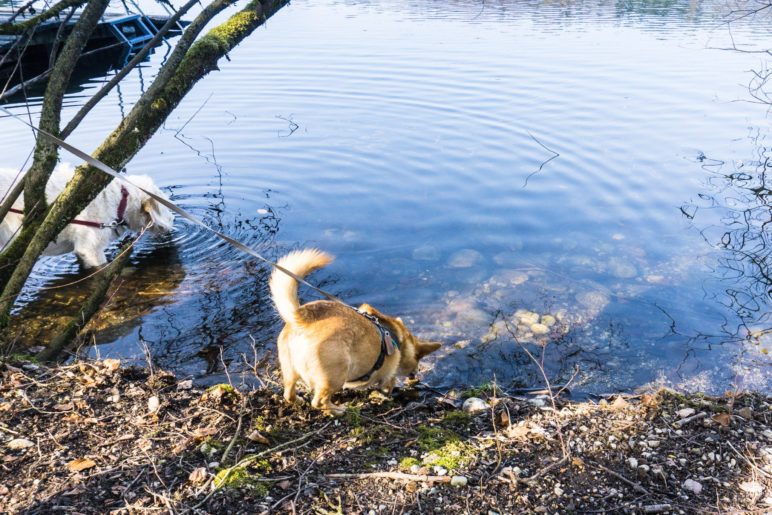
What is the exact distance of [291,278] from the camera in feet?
12.7

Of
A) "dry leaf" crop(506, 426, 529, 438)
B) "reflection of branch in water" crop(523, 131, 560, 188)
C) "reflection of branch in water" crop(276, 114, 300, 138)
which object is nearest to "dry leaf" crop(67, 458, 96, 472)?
"dry leaf" crop(506, 426, 529, 438)

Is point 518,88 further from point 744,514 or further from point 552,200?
point 744,514

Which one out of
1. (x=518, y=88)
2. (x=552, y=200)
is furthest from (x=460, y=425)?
(x=518, y=88)

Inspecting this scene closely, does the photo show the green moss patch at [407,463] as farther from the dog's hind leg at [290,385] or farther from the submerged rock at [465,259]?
the submerged rock at [465,259]

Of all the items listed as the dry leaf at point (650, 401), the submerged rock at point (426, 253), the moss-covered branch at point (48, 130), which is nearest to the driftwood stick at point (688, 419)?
the dry leaf at point (650, 401)

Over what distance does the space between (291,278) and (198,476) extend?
1.32 meters

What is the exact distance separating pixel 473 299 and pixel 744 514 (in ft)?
12.7

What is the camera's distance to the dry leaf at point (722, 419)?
3783mm

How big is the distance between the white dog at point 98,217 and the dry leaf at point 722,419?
238 inches

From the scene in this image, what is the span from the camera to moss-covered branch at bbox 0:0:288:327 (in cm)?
449

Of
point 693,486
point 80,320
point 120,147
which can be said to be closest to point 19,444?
point 80,320

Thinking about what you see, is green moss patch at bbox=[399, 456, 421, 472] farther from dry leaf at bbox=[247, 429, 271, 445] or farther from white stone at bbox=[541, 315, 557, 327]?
white stone at bbox=[541, 315, 557, 327]

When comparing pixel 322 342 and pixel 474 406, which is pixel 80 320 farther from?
pixel 474 406

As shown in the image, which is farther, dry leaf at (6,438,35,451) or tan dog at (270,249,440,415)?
tan dog at (270,249,440,415)
